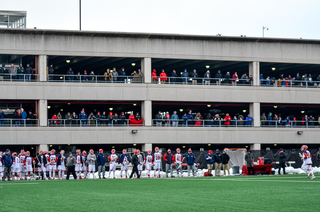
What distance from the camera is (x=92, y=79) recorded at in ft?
143

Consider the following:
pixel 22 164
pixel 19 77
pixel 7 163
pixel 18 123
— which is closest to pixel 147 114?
pixel 18 123

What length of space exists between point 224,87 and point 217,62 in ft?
10.9

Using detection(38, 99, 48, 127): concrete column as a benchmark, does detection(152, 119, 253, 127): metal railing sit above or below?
below

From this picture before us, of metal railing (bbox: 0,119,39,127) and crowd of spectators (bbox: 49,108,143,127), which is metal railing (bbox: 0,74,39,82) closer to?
metal railing (bbox: 0,119,39,127)

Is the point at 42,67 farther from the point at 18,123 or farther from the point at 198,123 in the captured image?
the point at 198,123

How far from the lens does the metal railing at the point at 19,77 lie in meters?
41.3

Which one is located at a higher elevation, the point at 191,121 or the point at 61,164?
the point at 191,121

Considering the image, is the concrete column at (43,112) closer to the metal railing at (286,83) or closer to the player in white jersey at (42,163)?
the player in white jersey at (42,163)

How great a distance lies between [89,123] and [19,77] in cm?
721

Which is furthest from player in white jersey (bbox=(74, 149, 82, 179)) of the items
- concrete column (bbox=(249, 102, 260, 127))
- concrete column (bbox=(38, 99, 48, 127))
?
concrete column (bbox=(249, 102, 260, 127))

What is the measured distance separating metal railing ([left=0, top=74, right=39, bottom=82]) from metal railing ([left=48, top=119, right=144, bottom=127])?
395cm

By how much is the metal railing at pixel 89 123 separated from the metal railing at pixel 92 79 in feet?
11.6

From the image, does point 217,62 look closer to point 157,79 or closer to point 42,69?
point 157,79

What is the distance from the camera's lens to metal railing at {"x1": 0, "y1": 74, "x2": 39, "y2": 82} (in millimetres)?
41312
